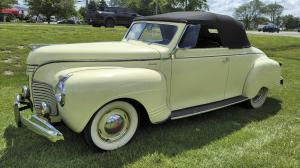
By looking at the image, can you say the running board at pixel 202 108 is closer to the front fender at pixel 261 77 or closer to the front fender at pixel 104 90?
the front fender at pixel 261 77

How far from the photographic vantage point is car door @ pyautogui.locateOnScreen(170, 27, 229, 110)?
495cm

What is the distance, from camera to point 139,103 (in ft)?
14.5

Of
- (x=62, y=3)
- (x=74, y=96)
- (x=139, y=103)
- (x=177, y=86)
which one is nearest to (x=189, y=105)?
(x=177, y=86)

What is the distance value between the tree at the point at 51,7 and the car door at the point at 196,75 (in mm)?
51989

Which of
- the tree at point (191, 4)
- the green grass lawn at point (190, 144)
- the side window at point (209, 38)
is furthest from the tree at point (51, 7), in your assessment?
the side window at point (209, 38)

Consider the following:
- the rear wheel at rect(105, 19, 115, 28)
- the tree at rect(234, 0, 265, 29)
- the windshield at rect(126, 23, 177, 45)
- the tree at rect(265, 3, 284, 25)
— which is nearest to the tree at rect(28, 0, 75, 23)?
the rear wheel at rect(105, 19, 115, 28)

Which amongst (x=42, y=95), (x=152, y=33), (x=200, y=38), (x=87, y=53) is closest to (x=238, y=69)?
(x=200, y=38)

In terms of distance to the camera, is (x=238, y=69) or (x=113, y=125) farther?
(x=238, y=69)

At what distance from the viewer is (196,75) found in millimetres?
5180

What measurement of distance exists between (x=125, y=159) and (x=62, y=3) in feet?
181

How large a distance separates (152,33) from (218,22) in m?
1.14

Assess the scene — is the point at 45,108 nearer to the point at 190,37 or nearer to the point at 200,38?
the point at 190,37

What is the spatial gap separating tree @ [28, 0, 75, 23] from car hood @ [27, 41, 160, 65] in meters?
52.1

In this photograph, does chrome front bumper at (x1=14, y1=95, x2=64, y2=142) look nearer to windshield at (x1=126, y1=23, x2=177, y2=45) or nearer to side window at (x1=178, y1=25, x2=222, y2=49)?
windshield at (x1=126, y1=23, x2=177, y2=45)
